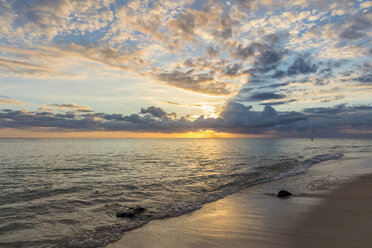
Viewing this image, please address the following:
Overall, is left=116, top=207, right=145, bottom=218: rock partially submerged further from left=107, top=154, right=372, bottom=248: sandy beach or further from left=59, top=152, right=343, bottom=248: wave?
left=107, top=154, right=372, bottom=248: sandy beach

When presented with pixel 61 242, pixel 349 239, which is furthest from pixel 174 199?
pixel 349 239

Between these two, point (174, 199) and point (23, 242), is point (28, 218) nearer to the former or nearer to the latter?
point (23, 242)

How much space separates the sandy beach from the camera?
7883 mm

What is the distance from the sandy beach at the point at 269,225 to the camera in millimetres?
7883

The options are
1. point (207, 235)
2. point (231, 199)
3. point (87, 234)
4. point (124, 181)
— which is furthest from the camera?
point (124, 181)

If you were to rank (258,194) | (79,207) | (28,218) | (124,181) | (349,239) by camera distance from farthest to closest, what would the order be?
(124,181) < (258,194) < (79,207) < (28,218) < (349,239)

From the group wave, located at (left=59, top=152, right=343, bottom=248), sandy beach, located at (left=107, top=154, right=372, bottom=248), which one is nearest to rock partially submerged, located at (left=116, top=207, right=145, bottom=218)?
wave, located at (left=59, top=152, right=343, bottom=248)

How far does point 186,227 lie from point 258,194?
27.2 feet

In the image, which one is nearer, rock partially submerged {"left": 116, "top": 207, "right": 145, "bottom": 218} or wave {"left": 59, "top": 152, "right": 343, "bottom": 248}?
wave {"left": 59, "top": 152, "right": 343, "bottom": 248}

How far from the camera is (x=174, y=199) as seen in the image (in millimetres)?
15102

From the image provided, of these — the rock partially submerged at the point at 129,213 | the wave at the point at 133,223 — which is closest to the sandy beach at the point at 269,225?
the wave at the point at 133,223

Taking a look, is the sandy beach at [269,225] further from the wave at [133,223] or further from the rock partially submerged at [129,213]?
the rock partially submerged at [129,213]

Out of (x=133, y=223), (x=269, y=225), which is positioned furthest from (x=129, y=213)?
(x=269, y=225)

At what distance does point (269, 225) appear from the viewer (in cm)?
952
